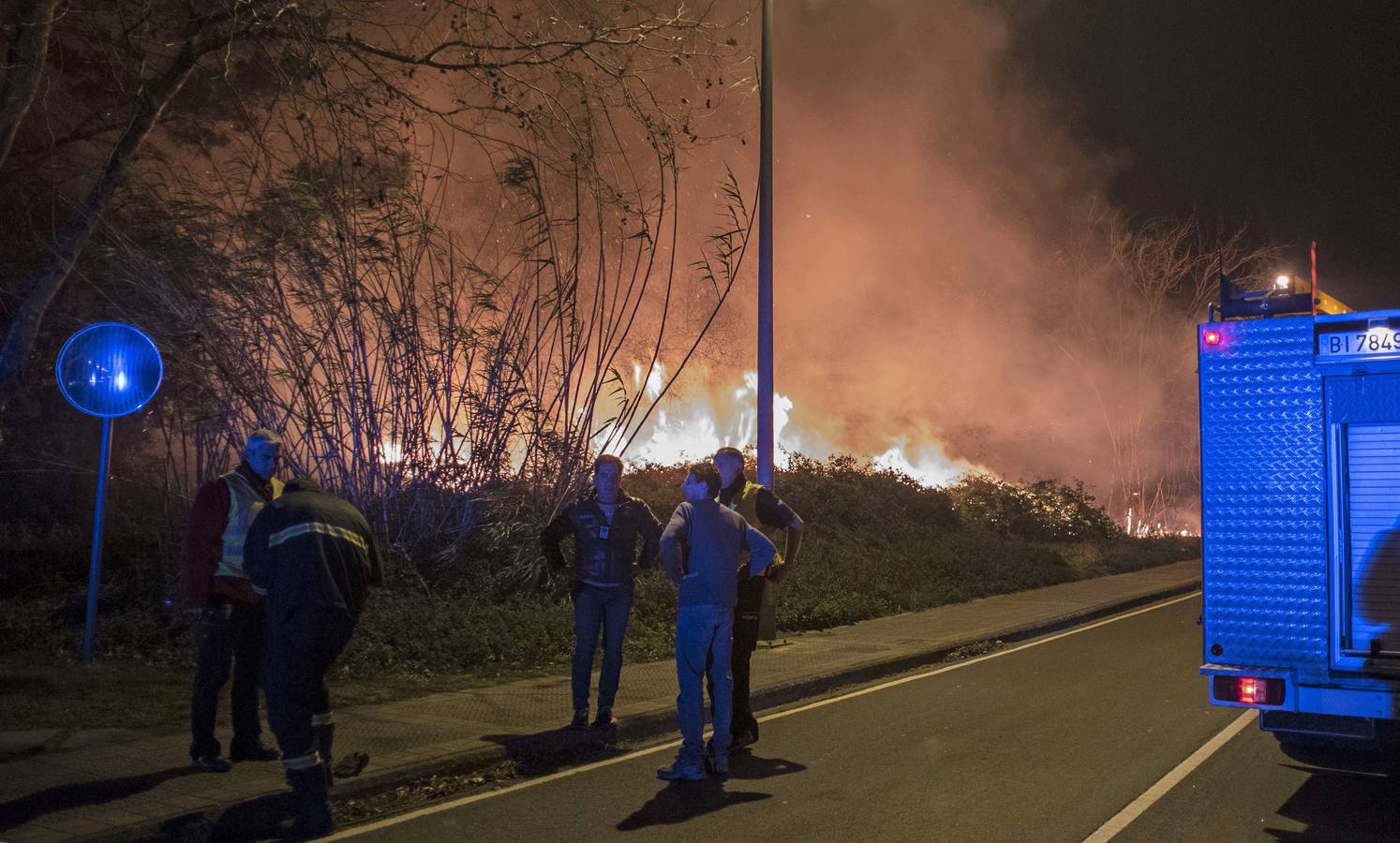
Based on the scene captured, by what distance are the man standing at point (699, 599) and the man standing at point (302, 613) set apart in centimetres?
187

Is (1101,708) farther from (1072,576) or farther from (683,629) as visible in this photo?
(1072,576)

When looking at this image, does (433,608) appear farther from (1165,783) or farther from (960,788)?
(1165,783)

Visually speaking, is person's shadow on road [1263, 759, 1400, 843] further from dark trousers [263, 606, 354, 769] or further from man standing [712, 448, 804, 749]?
dark trousers [263, 606, 354, 769]

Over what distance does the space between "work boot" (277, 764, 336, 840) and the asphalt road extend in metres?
0.26

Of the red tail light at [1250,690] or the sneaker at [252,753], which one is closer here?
the red tail light at [1250,690]

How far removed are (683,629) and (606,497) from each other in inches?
52.6

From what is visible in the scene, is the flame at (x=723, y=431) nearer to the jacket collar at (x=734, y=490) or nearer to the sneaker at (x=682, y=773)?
the jacket collar at (x=734, y=490)

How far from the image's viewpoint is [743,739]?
25.9 feet

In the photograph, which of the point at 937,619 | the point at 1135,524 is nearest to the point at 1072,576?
the point at 937,619

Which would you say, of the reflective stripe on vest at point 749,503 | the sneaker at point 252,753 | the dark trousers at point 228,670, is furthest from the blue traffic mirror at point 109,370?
the reflective stripe on vest at point 749,503

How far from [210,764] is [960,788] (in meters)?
3.99

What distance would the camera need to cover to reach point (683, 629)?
7008 millimetres

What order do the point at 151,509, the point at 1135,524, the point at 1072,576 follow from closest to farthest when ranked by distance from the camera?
the point at 151,509
the point at 1072,576
the point at 1135,524

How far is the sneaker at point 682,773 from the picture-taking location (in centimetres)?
693
